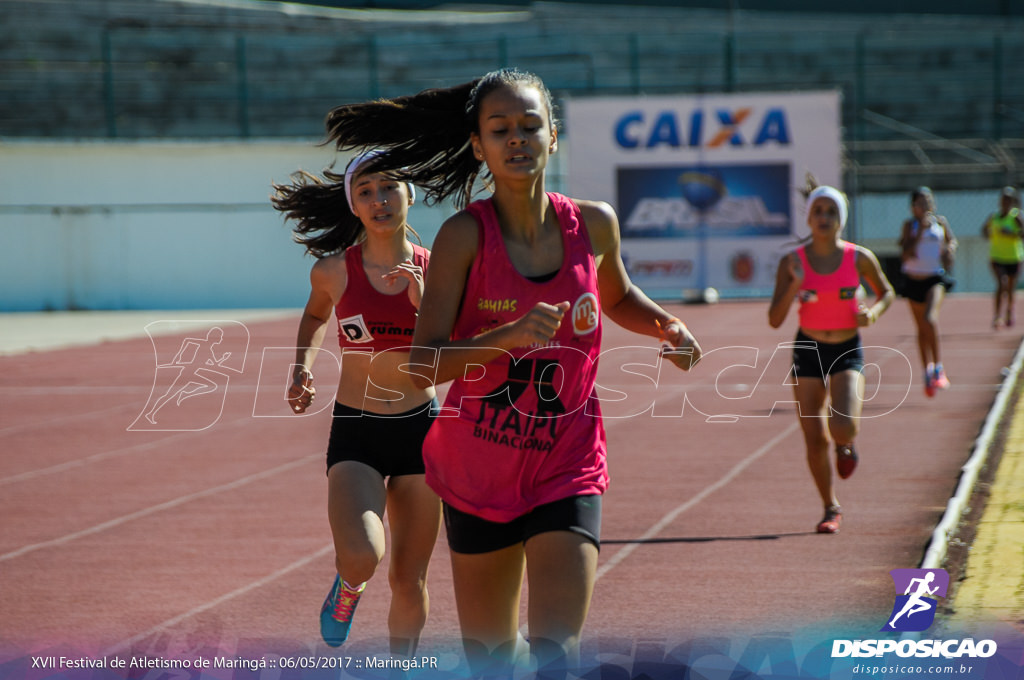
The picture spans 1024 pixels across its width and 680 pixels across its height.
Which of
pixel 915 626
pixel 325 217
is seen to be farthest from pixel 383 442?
pixel 915 626

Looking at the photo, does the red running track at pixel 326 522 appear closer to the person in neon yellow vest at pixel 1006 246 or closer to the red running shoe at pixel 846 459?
the red running shoe at pixel 846 459

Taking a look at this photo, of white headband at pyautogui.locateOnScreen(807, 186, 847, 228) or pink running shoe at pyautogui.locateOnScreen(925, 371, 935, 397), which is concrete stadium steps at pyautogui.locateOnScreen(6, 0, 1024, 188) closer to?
pink running shoe at pyautogui.locateOnScreen(925, 371, 935, 397)

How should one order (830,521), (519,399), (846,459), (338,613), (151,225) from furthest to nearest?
(151,225)
(846,459)
(830,521)
(338,613)
(519,399)

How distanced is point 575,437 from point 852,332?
4.83 meters

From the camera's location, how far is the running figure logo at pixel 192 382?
14.2m

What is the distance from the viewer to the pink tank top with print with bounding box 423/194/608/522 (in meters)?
4.00

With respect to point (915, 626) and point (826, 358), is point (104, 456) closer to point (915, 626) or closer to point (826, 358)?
point (826, 358)

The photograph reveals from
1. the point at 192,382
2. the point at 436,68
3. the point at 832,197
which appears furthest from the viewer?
the point at 436,68

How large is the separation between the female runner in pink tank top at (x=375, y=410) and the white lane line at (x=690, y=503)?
1147 mm

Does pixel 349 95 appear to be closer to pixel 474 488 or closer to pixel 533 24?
pixel 533 24

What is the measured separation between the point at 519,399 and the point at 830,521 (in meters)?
→ 4.64

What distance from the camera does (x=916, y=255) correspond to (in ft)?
48.8

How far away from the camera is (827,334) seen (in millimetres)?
8492

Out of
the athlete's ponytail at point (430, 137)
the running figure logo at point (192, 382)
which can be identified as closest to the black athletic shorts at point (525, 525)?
the athlete's ponytail at point (430, 137)
